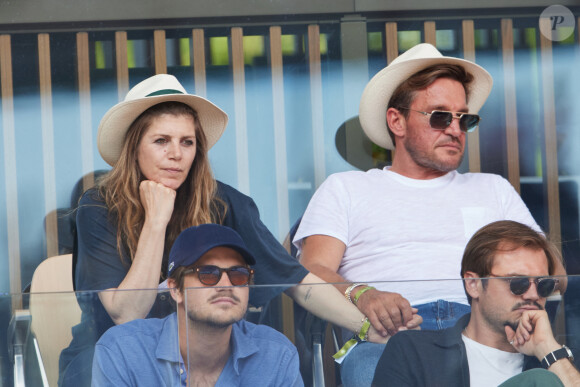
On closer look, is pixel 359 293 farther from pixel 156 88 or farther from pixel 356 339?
pixel 156 88

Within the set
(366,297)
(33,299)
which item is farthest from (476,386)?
(33,299)

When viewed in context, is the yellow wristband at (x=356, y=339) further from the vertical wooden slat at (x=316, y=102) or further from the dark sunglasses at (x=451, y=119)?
the vertical wooden slat at (x=316, y=102)

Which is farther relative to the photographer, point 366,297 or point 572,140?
point 572,140

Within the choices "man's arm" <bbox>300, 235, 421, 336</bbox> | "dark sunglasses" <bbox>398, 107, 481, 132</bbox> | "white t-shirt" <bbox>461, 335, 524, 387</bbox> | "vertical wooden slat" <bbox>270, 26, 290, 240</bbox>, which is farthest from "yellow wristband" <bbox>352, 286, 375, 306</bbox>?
"vertical wooden slat" <bbox>270, 26, 290, 240</bbox>

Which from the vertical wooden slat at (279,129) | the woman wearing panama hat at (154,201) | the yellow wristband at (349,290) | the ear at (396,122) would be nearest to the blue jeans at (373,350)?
the yellow wristband at (349,290)

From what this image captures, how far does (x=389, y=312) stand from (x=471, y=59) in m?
2.18

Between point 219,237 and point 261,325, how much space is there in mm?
430

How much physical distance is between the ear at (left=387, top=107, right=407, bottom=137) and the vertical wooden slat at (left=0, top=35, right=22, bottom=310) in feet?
5.19

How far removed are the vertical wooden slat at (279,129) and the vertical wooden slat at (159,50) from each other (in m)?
0.46

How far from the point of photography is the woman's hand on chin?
2699mm

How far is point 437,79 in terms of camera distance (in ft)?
10.3

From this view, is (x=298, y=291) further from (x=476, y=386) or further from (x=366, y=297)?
(x=476, y=386)

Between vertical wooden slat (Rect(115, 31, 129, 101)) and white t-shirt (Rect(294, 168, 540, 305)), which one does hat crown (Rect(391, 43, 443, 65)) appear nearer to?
white t-shirt (Rect(294, 168, 540, 305))

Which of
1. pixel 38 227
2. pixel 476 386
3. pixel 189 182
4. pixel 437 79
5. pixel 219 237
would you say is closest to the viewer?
pixel 476 386
